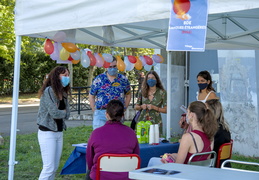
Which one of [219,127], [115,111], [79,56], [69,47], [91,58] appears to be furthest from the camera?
[91,58]

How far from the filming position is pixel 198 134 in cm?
378

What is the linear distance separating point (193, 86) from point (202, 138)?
22.1ft

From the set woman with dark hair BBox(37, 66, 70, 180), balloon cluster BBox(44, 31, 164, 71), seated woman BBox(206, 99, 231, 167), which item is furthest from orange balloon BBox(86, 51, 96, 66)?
seated woman BBox(206, 99, 231, 167)

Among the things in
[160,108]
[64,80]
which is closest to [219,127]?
[160,108]

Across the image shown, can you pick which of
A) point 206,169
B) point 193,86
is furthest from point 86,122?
point 206,169

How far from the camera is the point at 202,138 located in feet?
12.5

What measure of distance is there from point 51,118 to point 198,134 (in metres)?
1.74

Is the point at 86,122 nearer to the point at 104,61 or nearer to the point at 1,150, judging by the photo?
the point at 1,150

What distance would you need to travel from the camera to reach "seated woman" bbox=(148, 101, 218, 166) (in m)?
3.71

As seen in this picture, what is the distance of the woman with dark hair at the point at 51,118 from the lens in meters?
4.65

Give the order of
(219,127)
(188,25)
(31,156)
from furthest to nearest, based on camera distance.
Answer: (31,156), (219,127), (188,25)

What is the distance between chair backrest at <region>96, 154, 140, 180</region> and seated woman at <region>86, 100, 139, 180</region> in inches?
2.1

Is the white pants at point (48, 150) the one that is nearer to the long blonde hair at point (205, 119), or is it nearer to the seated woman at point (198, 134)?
the seated woman at point (198, 134)

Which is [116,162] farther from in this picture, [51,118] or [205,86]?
[205,86]
